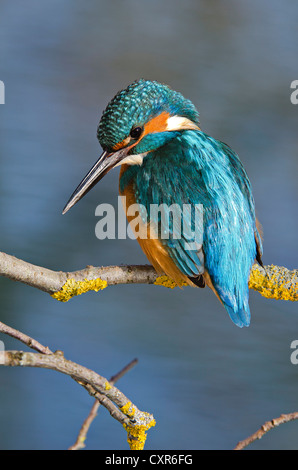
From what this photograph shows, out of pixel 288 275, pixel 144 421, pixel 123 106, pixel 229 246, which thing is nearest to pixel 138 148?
pixel 123 106

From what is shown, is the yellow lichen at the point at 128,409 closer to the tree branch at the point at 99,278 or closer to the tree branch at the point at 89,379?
the tree branch at the point at 89,379

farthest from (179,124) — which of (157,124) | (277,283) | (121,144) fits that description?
(277,283)

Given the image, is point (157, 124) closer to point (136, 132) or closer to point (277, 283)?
point (136, 132)

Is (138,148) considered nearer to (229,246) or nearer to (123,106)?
(123,106)

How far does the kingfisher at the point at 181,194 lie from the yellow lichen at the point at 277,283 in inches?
2.0

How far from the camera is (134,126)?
133 cm

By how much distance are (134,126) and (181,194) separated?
7.1 inches

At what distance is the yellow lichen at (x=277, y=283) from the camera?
1.35 meters

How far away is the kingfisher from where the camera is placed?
1.32 metres

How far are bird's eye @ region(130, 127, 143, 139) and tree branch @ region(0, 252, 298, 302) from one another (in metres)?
0.29

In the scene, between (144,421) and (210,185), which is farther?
(210,185)
